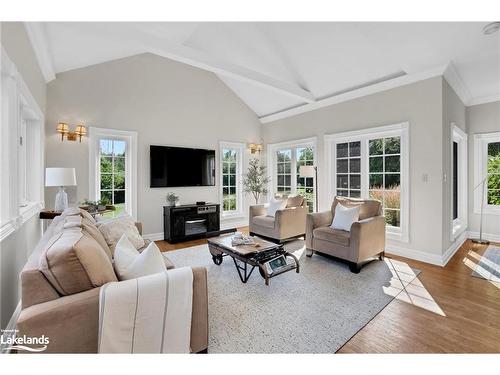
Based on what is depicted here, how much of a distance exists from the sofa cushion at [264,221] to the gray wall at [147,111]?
1.36 meters

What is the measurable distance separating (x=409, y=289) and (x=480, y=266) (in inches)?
59.5

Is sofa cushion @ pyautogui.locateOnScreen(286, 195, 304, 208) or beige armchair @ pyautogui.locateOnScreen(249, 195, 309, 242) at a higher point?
sofa cushion @ pyautogui.locateOnScreen(286, 195, 304, 208)

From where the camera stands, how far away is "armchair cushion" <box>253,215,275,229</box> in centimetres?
451

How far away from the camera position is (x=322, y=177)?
5035mm

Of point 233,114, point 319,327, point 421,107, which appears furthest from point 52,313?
point 233,114

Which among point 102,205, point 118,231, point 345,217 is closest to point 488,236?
point 345,217

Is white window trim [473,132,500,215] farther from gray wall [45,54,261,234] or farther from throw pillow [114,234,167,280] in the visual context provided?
throw pillow [114,234,167,280]

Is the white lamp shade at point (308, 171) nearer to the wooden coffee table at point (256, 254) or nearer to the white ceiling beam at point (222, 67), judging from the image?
the white ceiling beam at point (222, 67)

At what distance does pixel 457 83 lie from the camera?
3836mm

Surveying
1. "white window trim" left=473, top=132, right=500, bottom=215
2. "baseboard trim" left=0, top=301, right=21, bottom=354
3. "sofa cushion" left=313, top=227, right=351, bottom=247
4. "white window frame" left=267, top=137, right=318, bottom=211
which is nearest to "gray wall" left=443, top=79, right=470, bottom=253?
"white window trim" left=473, top=132, right=500, bottom=215

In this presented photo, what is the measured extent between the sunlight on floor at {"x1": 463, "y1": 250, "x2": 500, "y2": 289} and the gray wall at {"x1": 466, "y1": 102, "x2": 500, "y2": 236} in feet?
3.72

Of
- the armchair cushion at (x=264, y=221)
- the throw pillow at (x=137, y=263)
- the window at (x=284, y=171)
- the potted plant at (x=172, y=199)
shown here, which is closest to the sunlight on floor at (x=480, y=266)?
the armchair cushion at (x=264, y=221)

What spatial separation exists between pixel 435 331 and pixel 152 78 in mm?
5471
